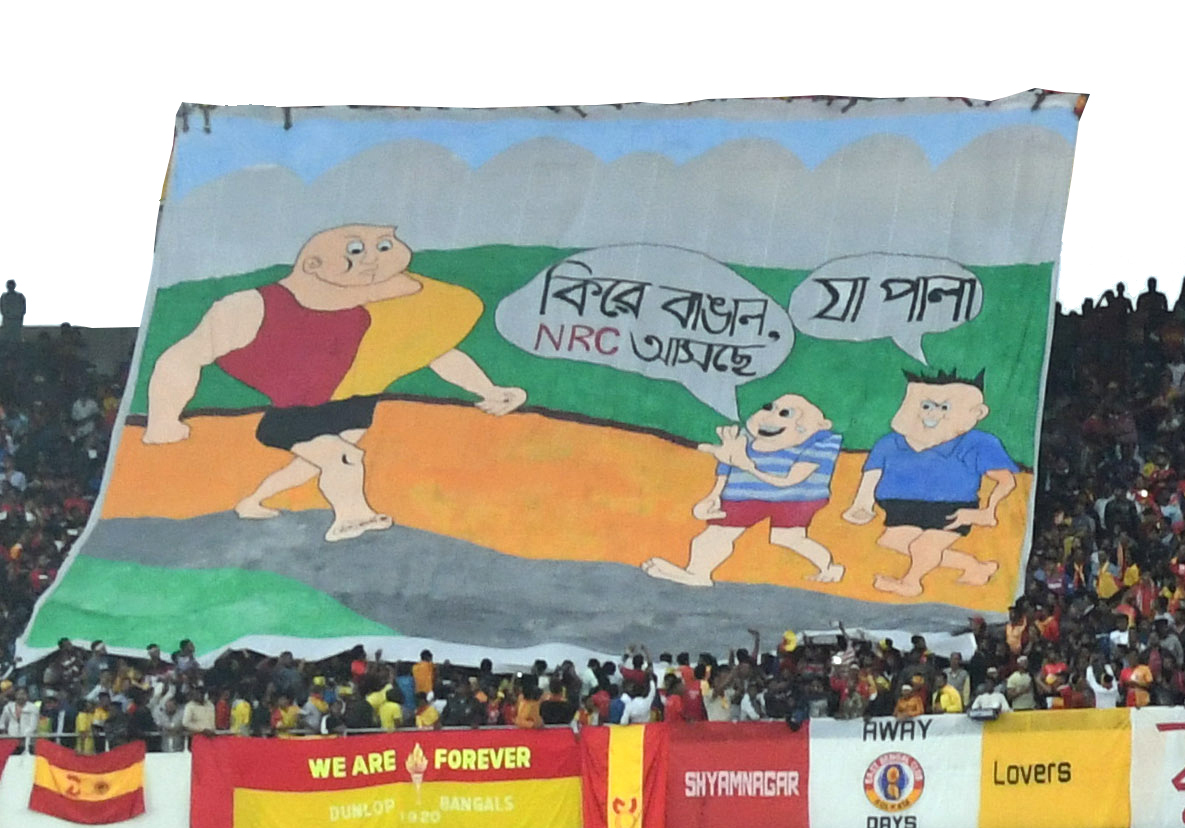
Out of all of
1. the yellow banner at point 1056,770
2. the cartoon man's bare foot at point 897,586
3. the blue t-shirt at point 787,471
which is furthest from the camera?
the blue t-shirt at point 787,471

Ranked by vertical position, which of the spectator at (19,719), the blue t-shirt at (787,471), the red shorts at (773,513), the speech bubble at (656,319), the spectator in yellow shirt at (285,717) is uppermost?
the speech bubble at (656,319)

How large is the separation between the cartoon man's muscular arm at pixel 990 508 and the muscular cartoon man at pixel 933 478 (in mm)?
11

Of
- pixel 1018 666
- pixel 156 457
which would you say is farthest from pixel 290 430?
pixel 1018 666

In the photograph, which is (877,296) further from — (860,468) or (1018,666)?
(1018,666)

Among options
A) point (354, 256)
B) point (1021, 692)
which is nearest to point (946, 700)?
point (1021, 692)

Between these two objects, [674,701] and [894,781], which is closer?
[894,781]

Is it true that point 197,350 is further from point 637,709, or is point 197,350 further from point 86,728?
point 637,709

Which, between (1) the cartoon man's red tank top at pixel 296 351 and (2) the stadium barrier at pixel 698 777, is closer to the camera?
(2) the stadium barrier at pixel 698 777

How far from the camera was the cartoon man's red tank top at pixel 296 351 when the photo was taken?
94.4ft

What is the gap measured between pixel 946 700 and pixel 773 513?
550 centimetres

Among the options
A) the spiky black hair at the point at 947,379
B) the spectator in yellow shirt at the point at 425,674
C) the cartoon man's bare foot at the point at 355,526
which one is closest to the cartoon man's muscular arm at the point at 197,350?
the cartoon man's bare foot at the point at 355,526

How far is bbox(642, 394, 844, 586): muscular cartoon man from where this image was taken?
2673 centimetres

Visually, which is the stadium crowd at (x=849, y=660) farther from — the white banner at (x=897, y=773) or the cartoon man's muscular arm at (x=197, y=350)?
the cartoon man's muscular arm at (x=197, y=350)

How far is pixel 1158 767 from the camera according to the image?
20484 mm
